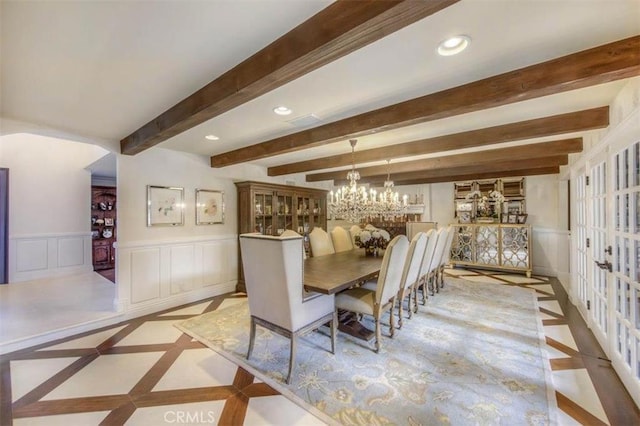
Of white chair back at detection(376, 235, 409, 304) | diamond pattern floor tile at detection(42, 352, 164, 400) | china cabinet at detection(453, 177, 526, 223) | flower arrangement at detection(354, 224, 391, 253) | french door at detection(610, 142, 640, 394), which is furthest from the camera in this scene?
china cabinet at detection(453, 177, 526, 223)

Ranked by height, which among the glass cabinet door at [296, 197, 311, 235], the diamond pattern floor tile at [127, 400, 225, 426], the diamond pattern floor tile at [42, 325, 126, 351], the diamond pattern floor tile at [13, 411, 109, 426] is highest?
the glass cabinet door at [296, 197, 311, 235]

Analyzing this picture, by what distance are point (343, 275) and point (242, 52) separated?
1.96 m

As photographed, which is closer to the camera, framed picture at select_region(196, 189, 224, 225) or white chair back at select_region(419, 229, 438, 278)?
white chair back at select_region(419, 229, 438, 278)

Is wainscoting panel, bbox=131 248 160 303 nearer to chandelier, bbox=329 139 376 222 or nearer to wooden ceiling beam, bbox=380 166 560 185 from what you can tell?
chandelier, bbox=329 139 376 222

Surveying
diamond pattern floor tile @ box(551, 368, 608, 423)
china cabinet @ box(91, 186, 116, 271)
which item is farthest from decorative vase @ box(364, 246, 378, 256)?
china cabinet @ box(91, 186, 116, 271)

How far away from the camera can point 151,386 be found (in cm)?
201

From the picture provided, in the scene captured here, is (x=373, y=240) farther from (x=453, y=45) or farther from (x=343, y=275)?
(x=453, y=45)

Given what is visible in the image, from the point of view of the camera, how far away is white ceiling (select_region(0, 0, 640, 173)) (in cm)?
118

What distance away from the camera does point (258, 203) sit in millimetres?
4555

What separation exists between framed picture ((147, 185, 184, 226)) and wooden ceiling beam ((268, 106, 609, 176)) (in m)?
2.34

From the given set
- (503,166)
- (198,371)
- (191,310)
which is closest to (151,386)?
(198,371)

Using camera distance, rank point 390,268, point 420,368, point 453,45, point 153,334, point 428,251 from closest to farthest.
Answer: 1. point 453,45
2. point 420,368
3. point 390,268
4. point 153,334
5. point 428,251

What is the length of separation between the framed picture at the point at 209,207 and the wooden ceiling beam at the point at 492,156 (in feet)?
9.01

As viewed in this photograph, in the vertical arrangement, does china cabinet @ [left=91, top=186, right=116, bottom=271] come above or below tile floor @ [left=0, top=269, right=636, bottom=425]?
above
